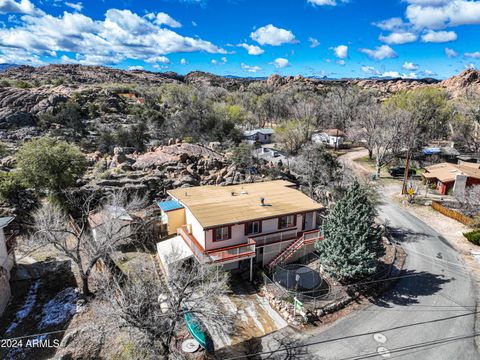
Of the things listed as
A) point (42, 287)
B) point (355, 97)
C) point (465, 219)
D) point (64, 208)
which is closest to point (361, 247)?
point (465, 219)

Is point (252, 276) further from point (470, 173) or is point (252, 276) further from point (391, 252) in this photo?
point (470, 173)

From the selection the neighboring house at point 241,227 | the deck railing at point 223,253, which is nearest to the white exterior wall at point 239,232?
the neighboring house at point 241,227

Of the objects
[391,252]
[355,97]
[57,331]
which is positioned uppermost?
[355,97]

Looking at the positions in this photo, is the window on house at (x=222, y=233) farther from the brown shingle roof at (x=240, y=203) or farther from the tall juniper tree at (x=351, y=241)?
the tall juniper tree at (x=351, y=241)

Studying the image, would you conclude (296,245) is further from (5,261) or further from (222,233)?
(5,261)

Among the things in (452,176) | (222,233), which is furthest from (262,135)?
(222,233)

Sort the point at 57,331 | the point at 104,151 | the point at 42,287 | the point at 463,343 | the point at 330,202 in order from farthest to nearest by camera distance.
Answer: the point at 104,151 < the point at 330,202 < the point at 42,287 < the point at 57,331 < the point at 463,343

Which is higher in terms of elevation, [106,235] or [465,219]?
[106,235]

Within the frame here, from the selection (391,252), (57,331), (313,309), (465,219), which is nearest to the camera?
(57,331)
